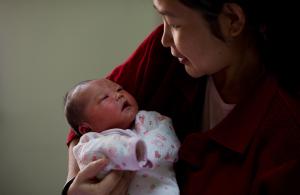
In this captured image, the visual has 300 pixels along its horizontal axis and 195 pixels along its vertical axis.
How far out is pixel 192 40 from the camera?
1.02 meters

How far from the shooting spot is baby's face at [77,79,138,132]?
1155mm

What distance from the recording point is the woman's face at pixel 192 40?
0.98m

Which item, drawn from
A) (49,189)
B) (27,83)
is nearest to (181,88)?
(27,83)

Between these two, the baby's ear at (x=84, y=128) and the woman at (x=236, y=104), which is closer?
the woman at (x=236, y=104)

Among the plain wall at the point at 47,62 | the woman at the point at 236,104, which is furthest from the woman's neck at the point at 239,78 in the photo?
the plain wall at the point at 47,62

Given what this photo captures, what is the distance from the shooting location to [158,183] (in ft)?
3.48

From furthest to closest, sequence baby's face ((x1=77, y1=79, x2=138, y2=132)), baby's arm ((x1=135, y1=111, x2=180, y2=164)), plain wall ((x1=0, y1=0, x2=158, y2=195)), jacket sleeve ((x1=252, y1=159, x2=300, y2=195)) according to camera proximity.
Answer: plain wall ((x1=0, y1=0, x2=158, y2=195))
baby's face ((x1=77, y1=79, x2=138, y2=132))
baby's arm ((x1=135, y1=111, x2=180, y2=164))
jacket sleeve ((x1=252, y1=159, x2=300, y2=195))

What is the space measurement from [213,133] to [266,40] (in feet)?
0.87

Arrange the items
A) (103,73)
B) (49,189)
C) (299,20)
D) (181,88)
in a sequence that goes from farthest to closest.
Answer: (49,189) → (103,73) → (181,88) → (299,20)

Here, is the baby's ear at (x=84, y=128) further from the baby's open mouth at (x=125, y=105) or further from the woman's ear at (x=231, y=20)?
the woman's ear at (x=231, y=20)

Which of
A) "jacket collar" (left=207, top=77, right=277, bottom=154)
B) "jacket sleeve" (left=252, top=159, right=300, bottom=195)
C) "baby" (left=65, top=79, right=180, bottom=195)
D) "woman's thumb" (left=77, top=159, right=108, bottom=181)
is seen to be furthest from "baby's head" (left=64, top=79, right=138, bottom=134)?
"jacket sleeve" (left=252, top=159, right=300, bottom=195)

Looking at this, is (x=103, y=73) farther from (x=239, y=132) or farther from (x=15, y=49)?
(x=239, y=132)

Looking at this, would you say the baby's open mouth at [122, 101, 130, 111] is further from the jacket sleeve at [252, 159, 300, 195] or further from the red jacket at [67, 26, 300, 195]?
the jacket sleeve at [252, 159, 300, 195]

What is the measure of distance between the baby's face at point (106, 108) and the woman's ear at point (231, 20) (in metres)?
0.35
